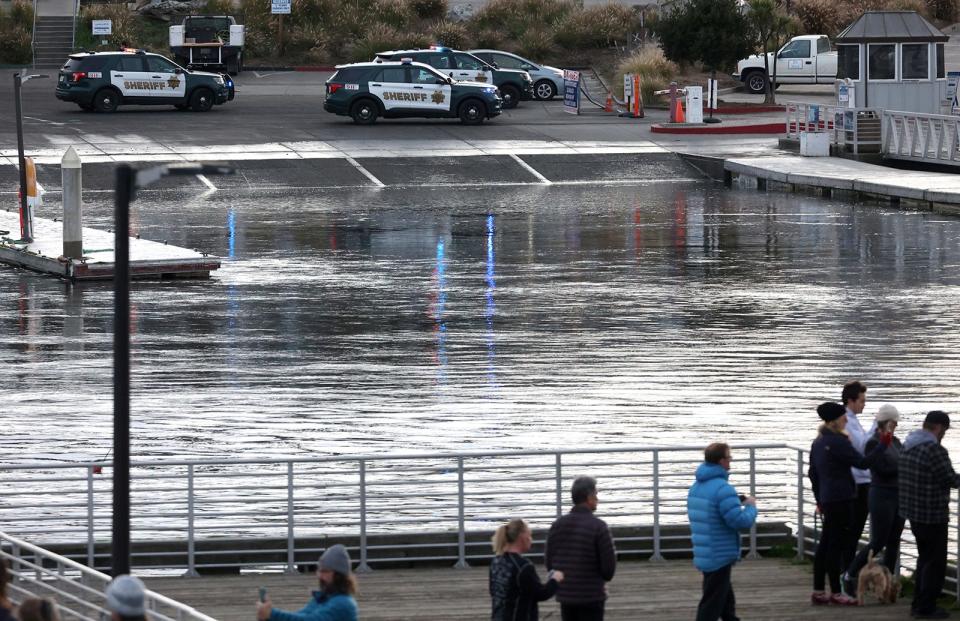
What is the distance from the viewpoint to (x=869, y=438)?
10.3m

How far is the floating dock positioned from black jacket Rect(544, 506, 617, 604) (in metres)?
15.6

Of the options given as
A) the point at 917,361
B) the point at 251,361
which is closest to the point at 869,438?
the point at 917,361

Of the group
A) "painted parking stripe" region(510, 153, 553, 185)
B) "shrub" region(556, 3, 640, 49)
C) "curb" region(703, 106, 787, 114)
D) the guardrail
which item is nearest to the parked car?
"curb" region(703, 106, 787, 114)

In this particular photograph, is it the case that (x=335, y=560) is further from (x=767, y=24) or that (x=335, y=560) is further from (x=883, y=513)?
(x=767, y=24)

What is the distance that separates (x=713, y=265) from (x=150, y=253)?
328 inches

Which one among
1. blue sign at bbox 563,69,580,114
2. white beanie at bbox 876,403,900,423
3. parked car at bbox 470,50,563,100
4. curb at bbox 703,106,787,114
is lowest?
white beanie at bbox 876,403,900,423

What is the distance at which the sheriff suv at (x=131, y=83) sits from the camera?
1812 inches

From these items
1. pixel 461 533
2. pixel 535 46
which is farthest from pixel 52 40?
pixel 461 533

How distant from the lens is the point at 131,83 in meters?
46.5

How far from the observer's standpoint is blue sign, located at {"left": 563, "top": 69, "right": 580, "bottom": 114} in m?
47.9

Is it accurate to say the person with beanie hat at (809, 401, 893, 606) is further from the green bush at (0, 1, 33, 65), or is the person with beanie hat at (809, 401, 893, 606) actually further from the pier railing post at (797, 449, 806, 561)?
the green bush at (0, 1, 33, 65)

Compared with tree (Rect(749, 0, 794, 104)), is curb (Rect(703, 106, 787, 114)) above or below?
below

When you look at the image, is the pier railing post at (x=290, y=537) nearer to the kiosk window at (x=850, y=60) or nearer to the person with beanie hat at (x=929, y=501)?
the person with beanie hat at (x=929, y=501)

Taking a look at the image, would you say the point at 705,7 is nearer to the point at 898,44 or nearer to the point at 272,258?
the point at 898,44
